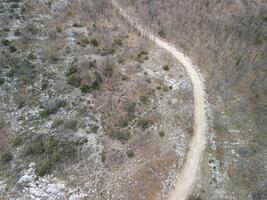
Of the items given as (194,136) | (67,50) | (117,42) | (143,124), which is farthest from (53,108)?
(194,136)

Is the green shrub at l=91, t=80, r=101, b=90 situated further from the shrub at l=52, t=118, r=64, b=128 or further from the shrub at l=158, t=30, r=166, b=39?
the shrub at l=158, t=30, r=166, b=39

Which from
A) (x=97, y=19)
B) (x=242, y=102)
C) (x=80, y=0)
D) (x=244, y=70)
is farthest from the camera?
(x=80, y=0)

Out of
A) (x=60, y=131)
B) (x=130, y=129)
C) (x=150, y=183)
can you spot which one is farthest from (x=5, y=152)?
(x=150, y=183)

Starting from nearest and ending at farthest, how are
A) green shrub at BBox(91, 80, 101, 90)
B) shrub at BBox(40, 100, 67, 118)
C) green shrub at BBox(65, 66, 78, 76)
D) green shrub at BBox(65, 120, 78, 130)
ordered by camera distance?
green shrub at BBox(65, 120, 78, 130) → shrub at BBox(40, 100, 67, 118) → green shrub at BBox(91, 80, 101, 90) → green shrub at BBox(65, 66, 78, 76)

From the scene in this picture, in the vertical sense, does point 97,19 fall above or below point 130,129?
above

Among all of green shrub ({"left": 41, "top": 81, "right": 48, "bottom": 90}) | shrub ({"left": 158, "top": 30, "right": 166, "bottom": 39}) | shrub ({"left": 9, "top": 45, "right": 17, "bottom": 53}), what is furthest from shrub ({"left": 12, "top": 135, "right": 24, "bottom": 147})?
shrub ({"left": 158, "top": 30, "right": 166, "bottom": 39})

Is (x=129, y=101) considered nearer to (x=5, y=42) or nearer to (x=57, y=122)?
(x=57, y=122)

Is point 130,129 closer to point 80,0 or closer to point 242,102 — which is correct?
point 242,102
